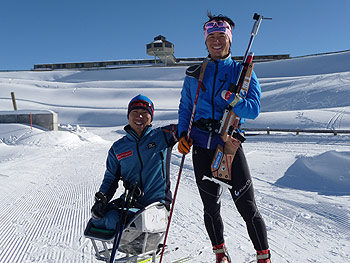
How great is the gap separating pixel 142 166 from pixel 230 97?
96 centimetres

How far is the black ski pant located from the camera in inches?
93.8

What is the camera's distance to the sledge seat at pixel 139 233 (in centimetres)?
226

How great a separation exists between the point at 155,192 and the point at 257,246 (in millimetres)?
929

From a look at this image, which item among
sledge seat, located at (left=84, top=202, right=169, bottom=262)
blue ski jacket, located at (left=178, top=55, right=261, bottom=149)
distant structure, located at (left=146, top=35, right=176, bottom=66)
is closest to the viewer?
sledge seat, located at (left=84, top=202, right=169, bottom=262)

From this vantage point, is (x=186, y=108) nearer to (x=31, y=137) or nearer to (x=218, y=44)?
(x=218, y=44)

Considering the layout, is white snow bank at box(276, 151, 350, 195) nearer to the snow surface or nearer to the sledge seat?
the snow surface

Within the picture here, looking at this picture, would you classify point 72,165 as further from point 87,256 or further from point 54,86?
point 54,86

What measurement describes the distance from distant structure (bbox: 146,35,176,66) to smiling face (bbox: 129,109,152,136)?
218 feet

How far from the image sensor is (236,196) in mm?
2443

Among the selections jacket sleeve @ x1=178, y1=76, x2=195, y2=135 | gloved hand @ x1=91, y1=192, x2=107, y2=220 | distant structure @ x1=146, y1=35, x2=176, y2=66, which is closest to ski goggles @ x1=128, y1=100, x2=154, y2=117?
jacket sleeve @ x1=178, y1=76, x2=195, y2=135

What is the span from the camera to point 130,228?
229cm

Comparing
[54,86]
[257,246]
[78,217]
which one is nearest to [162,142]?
[257,246]

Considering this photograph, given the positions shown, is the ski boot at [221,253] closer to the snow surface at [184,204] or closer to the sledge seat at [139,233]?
the snow surface at [184,204]

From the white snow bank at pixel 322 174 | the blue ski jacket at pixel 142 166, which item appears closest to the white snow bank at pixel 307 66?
the white snow bank at pixel 322 174
